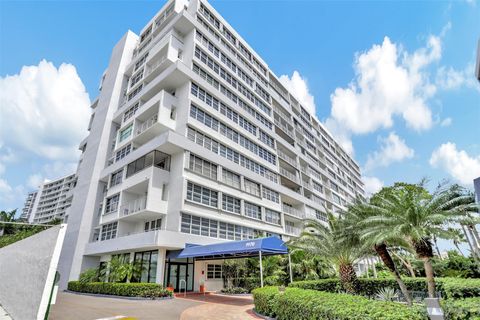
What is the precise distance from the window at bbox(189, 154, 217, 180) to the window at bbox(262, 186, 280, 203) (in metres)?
9.19

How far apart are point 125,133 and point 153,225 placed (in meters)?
12.9

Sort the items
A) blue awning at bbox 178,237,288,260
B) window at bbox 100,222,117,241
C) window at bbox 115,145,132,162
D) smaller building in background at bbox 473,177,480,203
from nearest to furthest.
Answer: smaller building in background at bbox 473,177,480,203, blue awning at bbox 178,237,288,260, window at bbox 100,222,117,241, window at bbox 115,145,132,162

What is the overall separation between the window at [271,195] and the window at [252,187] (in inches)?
56.8

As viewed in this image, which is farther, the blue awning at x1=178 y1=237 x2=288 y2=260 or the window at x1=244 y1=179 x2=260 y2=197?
the window at x1=244 y1=179 x2=260 y2=197

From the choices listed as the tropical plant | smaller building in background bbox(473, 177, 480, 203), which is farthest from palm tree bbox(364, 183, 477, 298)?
smaller building in background bbox(473, 177, 480, 203)

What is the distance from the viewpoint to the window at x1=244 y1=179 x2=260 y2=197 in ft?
107

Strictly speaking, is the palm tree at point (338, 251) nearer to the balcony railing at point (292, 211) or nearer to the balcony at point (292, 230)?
the balcony at point (292, 230)

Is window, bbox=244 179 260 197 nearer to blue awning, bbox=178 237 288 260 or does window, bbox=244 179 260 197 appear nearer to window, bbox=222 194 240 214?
window, bbox=222 194 240 214

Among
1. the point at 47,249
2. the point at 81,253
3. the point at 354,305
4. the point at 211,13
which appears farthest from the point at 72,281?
the point at 211,13

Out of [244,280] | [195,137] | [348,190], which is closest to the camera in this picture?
[244,280]

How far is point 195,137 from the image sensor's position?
28.5 meters

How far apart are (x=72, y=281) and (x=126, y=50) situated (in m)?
31.2

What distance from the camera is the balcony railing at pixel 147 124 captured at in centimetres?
2948

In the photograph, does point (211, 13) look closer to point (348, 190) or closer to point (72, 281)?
point (72, 281)
